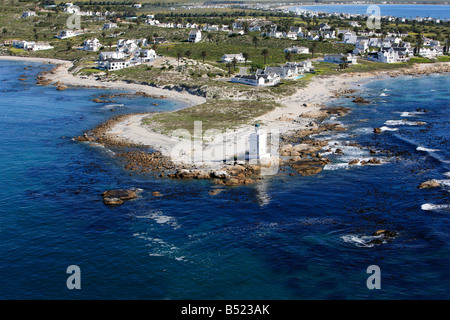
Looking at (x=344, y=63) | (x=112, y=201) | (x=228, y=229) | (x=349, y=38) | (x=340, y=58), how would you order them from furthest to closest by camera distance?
(x=349, y=38)
(x=340, y=58)
(x=344, y=63)
(x=112, y=201)
(x=228, y=229)

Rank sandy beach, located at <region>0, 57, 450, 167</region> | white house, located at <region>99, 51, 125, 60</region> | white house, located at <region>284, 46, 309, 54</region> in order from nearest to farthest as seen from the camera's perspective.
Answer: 1. sandy beach, located at <region>0, 57, 450, 167</region>
2. white house, located at <region>99, 51, 125, 60</region>
3. white house, located at <region>284, 46, 309, 54</region>

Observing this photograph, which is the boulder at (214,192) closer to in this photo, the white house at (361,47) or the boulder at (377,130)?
the boulder at (377,130)

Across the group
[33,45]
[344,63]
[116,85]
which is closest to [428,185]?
[116,85]

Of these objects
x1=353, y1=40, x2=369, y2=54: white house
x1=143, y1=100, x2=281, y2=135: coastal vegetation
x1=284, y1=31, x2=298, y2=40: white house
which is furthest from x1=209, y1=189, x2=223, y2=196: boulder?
x1=284, y1=31, x2=298, y2=40: white house

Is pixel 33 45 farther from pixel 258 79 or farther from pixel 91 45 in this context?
pixel 258 79

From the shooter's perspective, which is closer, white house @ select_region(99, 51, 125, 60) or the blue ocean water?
the blue ocean water

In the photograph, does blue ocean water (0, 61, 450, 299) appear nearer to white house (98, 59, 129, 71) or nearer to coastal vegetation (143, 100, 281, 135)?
coastal vegetation (143, 100, 281, 135)
